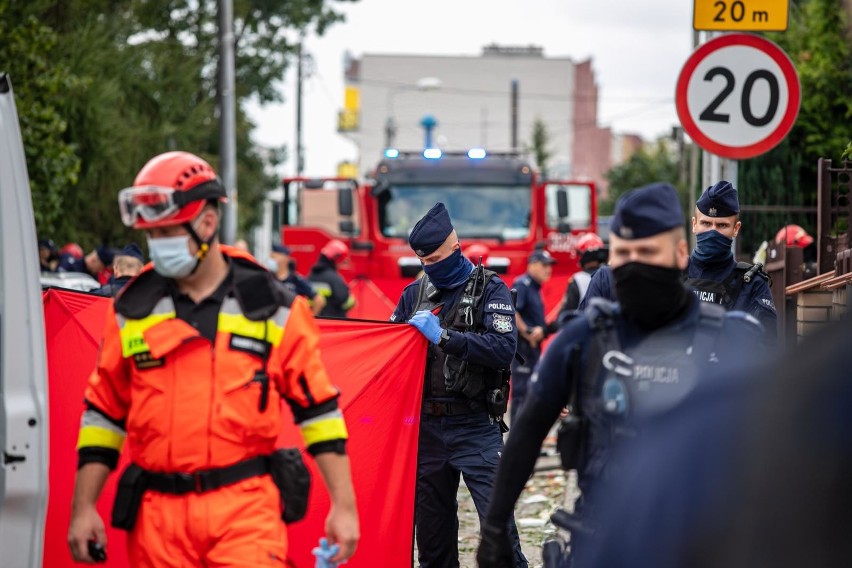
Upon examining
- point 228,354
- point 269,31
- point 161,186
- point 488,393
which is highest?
point 269,31

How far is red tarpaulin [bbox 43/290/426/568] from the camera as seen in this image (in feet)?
21.8

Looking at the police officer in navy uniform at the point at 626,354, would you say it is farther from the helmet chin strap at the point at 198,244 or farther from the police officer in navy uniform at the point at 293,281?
the police officer in navy uniform at the point at 293,281

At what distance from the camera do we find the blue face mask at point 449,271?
7.16 m

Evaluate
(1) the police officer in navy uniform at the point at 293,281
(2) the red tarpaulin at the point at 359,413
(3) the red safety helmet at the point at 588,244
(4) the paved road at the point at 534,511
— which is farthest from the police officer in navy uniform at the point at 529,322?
(2) the red tarpaulin at the point at 359,413

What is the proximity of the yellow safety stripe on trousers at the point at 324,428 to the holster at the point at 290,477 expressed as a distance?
0.26ft

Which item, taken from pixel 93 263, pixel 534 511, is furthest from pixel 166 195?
pixel 93 263

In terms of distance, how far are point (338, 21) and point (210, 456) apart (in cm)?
3767

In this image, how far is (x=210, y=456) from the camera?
4387mm

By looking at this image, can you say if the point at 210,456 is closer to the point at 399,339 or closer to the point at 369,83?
the point at 399,339

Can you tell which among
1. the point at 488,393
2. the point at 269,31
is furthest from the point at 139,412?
the point at 269,31

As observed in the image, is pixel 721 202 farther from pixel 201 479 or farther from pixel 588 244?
pixel 588 244

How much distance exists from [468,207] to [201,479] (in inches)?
642

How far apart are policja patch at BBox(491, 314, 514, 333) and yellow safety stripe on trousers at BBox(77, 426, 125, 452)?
273 cm

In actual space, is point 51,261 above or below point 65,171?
below
